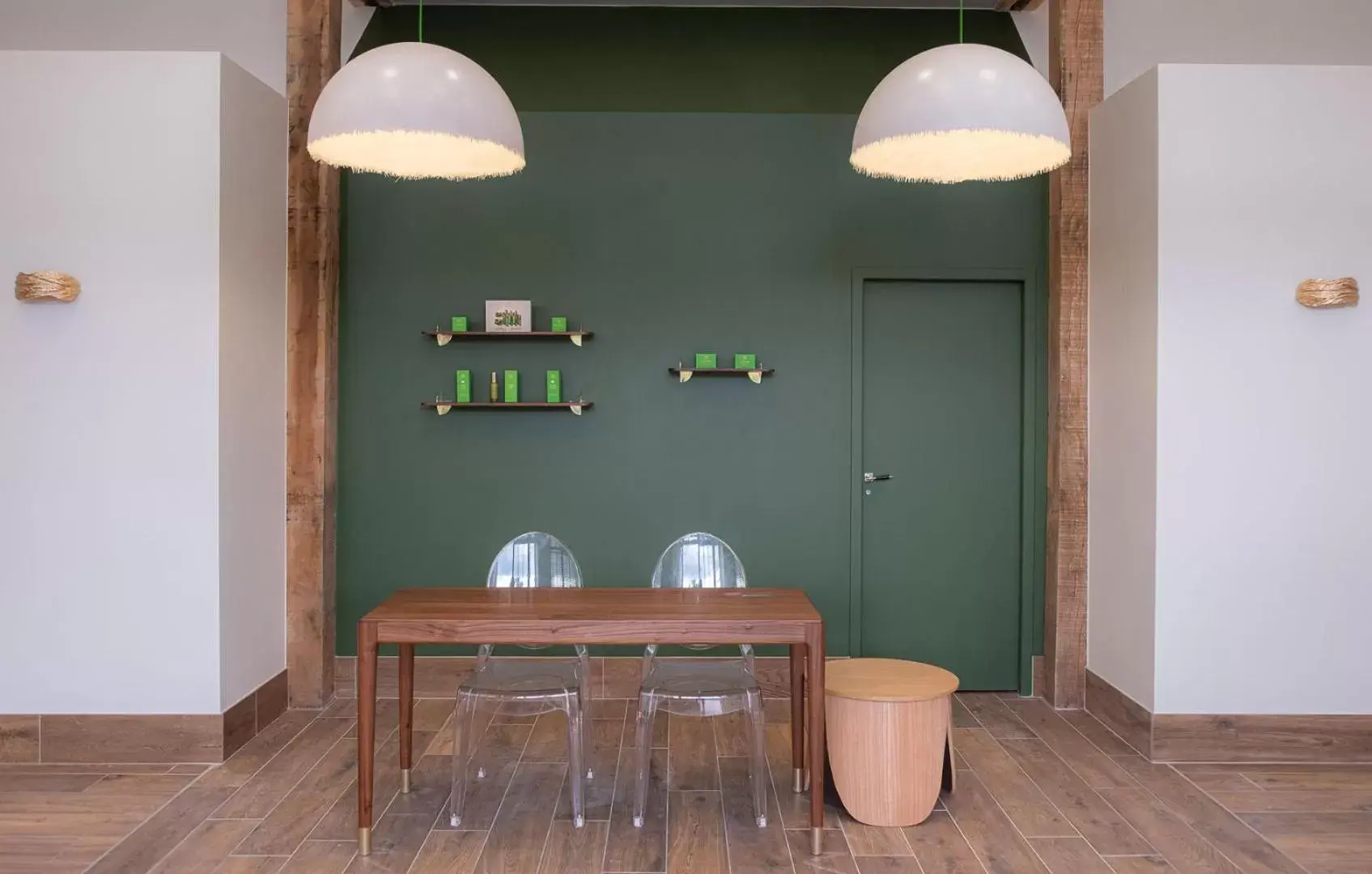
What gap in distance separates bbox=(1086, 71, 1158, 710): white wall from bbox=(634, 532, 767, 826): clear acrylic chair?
63.9 inches

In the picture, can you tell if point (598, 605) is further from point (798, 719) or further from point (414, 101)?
point (414, 101)

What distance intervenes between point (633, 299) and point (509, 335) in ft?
2.00

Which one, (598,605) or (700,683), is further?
(700,683)

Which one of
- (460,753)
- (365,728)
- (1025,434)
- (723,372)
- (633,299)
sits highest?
(633,299)

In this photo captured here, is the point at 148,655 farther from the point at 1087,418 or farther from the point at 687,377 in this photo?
the point at 1087,418

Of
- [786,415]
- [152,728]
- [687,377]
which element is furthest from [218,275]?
[786,415]

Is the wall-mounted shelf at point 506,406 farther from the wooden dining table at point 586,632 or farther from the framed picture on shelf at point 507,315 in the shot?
the wooden dining table at point 586,632

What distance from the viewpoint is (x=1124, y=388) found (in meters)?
3.96

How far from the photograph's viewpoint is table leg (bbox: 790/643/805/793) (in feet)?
10.8

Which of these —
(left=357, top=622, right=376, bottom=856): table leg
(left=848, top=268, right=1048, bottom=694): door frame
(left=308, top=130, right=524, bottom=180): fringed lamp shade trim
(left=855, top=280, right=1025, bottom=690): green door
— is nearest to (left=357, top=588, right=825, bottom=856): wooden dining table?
(left=357, top=622, right=376, bottom=856): table leg

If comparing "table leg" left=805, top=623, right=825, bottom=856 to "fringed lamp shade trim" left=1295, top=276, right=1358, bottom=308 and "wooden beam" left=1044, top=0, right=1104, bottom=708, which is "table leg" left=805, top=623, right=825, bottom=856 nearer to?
"wooden beam" left=1044, top=0, right=1104, bottom=708

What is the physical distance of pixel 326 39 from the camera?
4312 mm

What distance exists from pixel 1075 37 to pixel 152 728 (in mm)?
4814

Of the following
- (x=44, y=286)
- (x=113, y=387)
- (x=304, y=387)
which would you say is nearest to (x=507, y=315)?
(x=304, y=387)
